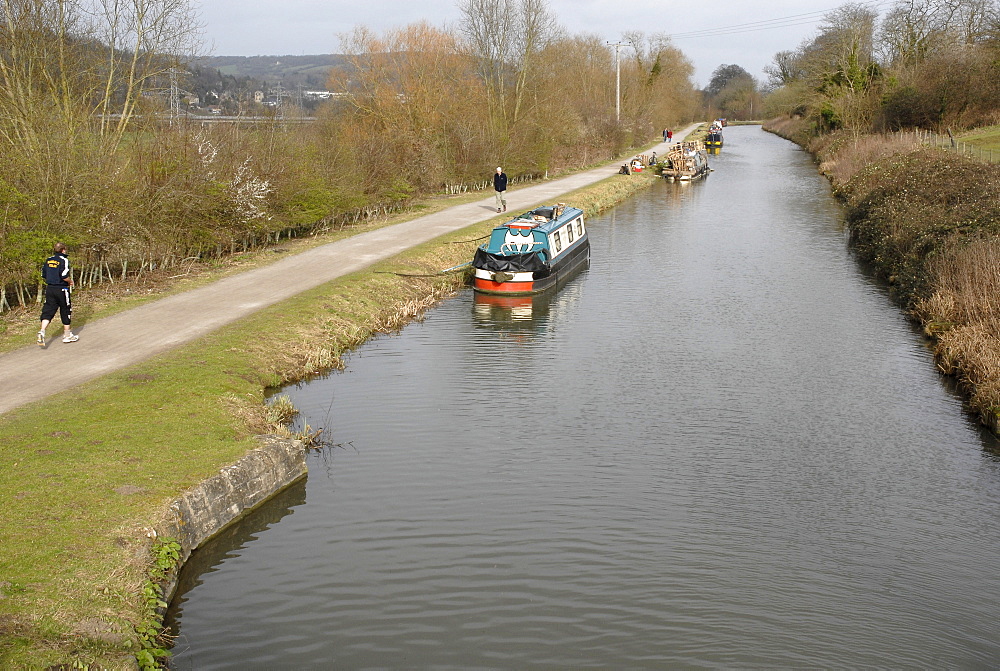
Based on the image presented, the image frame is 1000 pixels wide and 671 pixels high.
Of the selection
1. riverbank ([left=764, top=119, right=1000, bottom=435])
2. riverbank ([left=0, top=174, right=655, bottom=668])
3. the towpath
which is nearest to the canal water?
riverbank ([left=764, top=119, right=1000, bottom=435])

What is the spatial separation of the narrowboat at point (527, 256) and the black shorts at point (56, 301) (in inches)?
439

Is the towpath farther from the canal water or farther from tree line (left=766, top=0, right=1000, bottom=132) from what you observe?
tree line (left=766, top=0, right=1000, bottom=132)

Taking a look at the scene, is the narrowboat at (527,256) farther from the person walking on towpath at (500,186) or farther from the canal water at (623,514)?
the person walking on towpath at (500,186)

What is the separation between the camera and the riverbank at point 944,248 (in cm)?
1661

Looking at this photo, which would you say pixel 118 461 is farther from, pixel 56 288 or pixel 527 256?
pixel 527 256

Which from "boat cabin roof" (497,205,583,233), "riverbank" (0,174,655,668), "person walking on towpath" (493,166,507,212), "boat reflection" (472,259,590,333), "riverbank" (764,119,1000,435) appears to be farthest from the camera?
"person walking on towpath" (493,166,507,212)

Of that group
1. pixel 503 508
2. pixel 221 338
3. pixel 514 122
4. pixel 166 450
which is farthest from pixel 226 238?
pixel 514 122

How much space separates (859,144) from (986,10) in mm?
32107

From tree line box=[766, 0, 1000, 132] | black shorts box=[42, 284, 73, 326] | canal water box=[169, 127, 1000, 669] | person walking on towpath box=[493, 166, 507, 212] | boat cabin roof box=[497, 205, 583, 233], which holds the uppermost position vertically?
tree line box=[766, 0, 1000, 132]

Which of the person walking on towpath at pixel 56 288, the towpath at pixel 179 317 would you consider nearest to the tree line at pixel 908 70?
the towpath at pixel 179 317

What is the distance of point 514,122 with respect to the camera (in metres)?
47.3

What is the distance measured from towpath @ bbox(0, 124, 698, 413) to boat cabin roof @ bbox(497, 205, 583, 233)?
3288 mm

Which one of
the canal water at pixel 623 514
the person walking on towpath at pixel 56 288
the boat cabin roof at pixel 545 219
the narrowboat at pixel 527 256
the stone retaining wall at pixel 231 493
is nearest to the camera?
the canal water at pixel 623 514

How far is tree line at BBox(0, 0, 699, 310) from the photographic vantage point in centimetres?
1809
